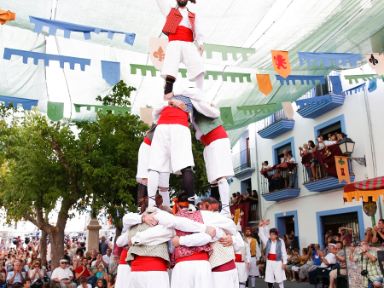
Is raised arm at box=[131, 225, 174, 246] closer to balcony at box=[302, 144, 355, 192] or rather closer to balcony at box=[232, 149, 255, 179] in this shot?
balcony at box=[302, 144, 355, 192]

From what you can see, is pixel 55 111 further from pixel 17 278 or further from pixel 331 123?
pixel 331 123

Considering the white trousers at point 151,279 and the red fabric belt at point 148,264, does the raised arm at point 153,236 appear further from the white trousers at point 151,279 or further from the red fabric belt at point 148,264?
the white trousers at point 151,279

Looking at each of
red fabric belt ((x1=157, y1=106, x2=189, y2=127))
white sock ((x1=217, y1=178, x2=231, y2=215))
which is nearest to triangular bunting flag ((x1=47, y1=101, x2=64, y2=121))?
red fabric belt ((x1=157, y1=106, x2=189, y2=127))

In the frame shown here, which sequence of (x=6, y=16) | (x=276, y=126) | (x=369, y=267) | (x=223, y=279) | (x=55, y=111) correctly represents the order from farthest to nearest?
1. (x=276, y=126)
2. (x=55, y=111)
3. (x=369, y=267)
4. (x=6, y=16)
5. (x=223, y=279)

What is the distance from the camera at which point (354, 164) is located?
12.6 meters

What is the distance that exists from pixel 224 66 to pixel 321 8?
7.22 feet

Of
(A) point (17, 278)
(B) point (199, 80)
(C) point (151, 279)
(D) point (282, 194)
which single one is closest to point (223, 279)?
(C) point (151, 279)

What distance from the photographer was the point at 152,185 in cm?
402

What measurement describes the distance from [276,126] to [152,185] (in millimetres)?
12466

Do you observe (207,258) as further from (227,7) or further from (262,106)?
(262,106)

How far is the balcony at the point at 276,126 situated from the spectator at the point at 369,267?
836 cm

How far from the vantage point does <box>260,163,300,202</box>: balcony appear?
1511cm

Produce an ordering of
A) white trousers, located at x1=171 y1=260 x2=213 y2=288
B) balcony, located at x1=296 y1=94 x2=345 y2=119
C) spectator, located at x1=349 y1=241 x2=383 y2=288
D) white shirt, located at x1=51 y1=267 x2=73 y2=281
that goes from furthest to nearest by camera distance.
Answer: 1. balcony, located at x1=296 y1=94 x2=345 y2=119
2. white shirt, located at x1=51 y1=267 x2=73 y2=281
3. spectator, located at x1=349 y1=241 x2=383 y2=288
4. white trousers, located at x1=171 y1=260 x2=213 y2=288

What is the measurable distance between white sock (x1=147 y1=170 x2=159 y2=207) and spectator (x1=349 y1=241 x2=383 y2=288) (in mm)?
4833
